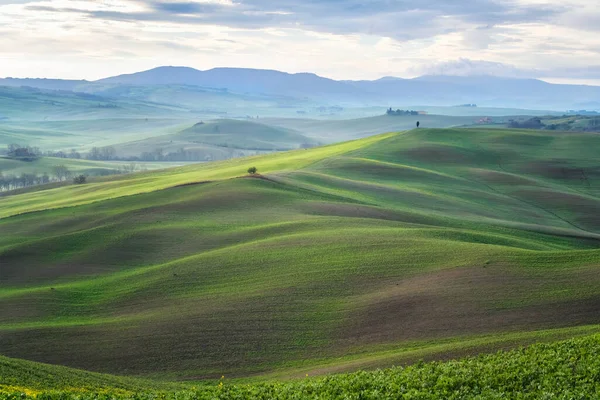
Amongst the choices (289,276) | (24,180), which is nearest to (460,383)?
(289,276)

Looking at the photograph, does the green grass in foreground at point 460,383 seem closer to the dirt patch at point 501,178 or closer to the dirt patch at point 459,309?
the dirt patch at point 459,309

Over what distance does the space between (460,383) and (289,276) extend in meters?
27.5

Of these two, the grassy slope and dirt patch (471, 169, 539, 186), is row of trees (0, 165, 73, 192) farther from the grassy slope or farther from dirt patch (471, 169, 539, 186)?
dirt patch (471, 169, 539, 186)

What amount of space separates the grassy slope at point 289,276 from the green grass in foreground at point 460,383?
6.84 metres

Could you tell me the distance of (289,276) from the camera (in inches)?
1976

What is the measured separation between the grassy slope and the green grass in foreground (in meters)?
6.84

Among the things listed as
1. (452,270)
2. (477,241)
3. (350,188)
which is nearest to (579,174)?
(350,188)

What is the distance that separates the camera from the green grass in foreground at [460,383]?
73.1ft

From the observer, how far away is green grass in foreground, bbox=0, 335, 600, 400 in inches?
877

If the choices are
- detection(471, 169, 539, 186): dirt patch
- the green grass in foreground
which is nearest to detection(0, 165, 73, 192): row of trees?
detection(471, 169, 539, 186): dirt patch

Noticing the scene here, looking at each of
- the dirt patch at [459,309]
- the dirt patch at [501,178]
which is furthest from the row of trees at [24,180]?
the dirt patch at [459,309]

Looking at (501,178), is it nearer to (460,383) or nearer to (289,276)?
(289,276)

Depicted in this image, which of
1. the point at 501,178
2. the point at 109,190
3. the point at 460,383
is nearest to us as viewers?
the point at 460,383

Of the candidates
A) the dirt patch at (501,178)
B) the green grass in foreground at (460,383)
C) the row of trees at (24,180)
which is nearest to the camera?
the green grass in foreground at (460,383)
